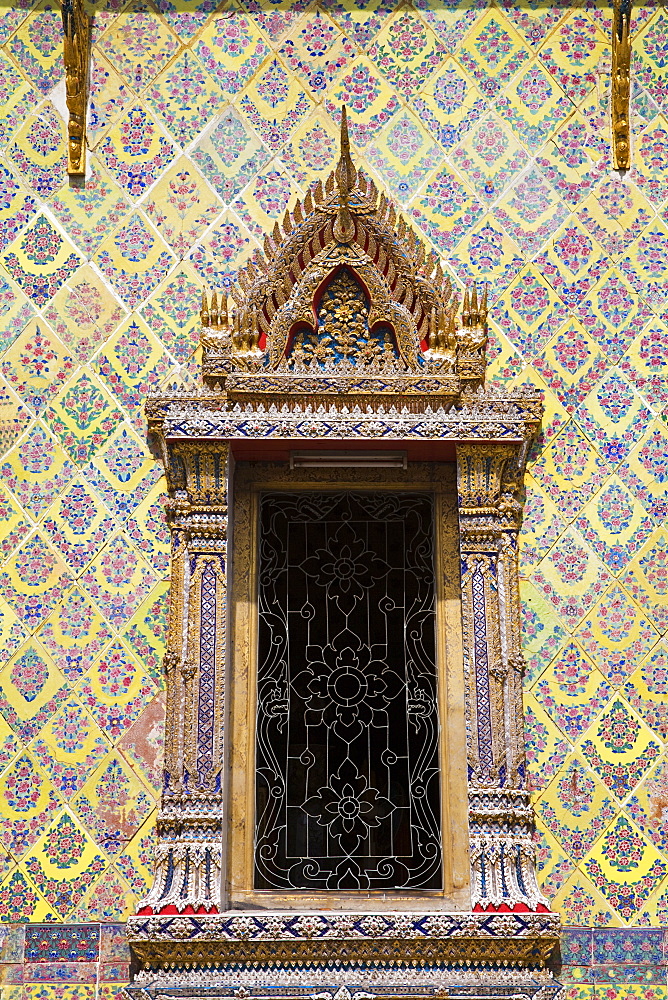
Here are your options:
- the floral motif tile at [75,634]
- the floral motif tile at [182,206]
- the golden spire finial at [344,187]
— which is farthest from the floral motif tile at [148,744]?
the golden spire finial at [344,187]

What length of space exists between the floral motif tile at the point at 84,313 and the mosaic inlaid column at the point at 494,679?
183 centimetres

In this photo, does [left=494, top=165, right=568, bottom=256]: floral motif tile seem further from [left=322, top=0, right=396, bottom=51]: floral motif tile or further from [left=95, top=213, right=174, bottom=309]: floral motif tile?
[left=95, top=213, right=174, bottom=309]: floral motif tile

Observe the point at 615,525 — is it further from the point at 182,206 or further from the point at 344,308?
the point at 182,206

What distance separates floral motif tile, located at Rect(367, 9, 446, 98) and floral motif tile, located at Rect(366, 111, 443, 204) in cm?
19

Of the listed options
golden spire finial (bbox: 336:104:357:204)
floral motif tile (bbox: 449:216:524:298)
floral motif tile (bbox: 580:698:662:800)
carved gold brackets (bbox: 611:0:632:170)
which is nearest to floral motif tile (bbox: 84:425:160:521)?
golden spire finial (bbox: 336:104:357:204)

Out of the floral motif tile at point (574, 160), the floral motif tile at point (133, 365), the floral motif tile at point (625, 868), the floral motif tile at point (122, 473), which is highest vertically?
the floral motif tile at point (574, 160)

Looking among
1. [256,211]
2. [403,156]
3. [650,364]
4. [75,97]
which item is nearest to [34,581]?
[256,211]

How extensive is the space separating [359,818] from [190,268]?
2759 mm

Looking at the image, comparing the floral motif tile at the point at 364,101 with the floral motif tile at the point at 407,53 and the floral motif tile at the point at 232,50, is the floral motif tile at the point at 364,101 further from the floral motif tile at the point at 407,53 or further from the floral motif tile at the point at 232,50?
the floral motif tile at the point at 232,50

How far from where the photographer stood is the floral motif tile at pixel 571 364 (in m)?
6.30

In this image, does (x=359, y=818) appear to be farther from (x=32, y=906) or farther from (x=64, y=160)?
(x=64, y=160)

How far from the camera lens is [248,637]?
20.0ft

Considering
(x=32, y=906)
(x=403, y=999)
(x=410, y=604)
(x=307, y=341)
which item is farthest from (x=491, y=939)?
(x=307, y=341)

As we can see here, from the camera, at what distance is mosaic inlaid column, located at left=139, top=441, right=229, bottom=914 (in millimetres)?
5609
